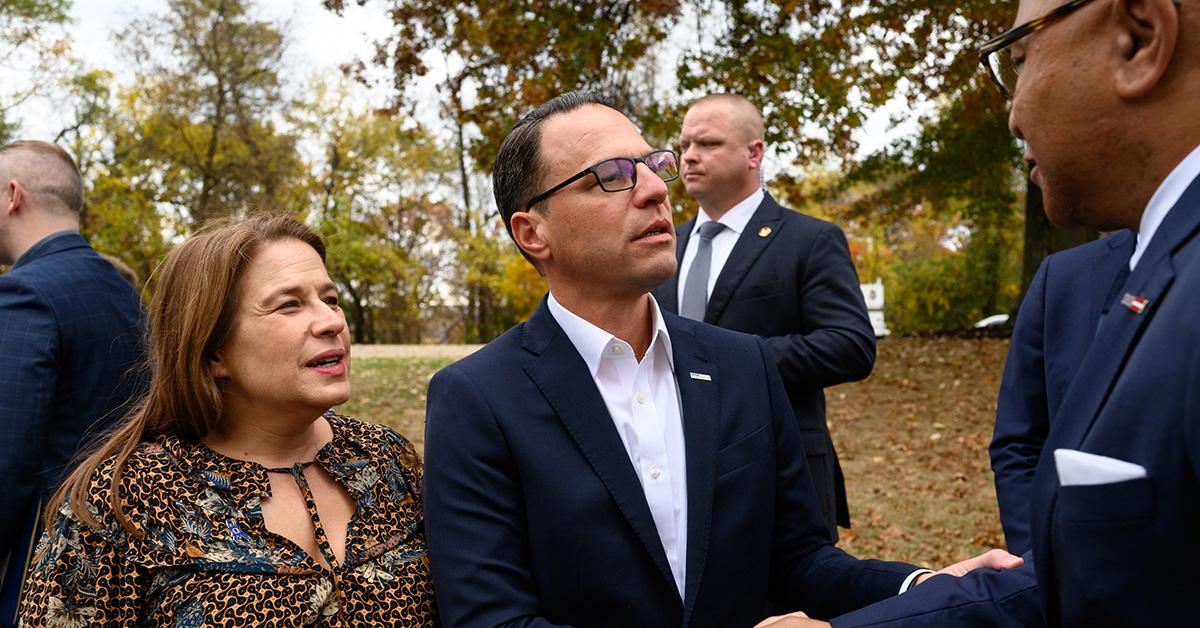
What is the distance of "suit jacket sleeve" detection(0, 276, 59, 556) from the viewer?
3.28 metres

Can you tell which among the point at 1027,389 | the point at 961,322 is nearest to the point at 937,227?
the point at 961,322

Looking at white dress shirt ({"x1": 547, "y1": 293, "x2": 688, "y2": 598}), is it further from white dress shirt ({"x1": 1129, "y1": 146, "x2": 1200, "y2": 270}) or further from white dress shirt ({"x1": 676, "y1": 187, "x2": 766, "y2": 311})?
white dress shirt ({"x1": 676, "y1": 187, "x2": 766, "y2": 311})

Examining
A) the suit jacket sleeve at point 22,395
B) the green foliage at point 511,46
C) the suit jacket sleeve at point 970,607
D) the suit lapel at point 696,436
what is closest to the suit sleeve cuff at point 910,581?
the suit jacket sleeve at point 970,607

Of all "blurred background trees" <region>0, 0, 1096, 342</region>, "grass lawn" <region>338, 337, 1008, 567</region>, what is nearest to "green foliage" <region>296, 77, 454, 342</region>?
"blurred background trees" <region>0, 0, 1096, 342</region>

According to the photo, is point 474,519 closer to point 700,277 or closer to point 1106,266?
point 1106,266

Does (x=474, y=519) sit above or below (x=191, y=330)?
below

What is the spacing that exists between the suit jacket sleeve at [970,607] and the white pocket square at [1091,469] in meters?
0.68

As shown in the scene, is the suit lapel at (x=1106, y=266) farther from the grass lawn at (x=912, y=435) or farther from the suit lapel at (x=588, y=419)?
the grass lawn at (x=912, y=435)

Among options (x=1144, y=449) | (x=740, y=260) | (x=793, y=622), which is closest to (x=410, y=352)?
(x=740, y=260)

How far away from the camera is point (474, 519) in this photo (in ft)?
7.37

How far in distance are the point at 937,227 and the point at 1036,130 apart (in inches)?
1363

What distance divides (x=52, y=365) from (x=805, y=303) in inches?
116

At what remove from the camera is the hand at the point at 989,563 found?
2107mm

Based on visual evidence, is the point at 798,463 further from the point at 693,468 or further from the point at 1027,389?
the point at 1027,389
